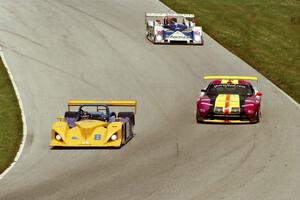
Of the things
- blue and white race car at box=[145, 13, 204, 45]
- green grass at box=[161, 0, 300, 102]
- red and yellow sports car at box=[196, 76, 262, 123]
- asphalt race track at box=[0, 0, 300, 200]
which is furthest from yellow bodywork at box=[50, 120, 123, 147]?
blue and white race car at box=[145, 13, 204, 45]

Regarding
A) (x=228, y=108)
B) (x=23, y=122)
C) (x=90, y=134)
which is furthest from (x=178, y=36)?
(x=90, y=134)

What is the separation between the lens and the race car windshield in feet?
81.6

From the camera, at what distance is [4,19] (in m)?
40.0

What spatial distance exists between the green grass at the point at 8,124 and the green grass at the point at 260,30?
10.9 meters

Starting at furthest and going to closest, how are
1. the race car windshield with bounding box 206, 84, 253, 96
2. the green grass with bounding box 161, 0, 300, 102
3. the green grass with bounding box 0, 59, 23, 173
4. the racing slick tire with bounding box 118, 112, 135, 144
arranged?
the green grass with bounding box 161, 0, 300, 102 → the race car windshield with bounding box 206, 84, 253, 96 → the racing slick tire with bounding box 118, 112, 135, 144 → the green grass with bounding box 0, 59, 23, 173

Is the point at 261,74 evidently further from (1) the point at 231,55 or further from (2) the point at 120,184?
(2) the point at 120,184

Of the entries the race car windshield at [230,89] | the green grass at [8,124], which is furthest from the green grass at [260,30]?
the green grass at [8,124]

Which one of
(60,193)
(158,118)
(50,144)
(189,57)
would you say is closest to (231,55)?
(189,57)

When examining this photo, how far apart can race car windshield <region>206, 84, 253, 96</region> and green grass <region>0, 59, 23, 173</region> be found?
673 cm

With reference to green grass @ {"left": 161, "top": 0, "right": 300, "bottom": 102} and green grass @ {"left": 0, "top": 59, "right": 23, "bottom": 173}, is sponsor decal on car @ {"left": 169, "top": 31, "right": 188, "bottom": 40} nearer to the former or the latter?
green grass @ {"left": 161, "top": 0, "right": 300, "bottom": 102}

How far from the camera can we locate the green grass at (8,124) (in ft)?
63.4

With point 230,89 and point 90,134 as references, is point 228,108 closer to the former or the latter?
point 230,89

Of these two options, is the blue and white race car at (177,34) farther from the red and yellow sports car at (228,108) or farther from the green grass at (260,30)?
the red and yellow sports car at (228,108)

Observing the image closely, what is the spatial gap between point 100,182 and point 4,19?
25.6 m
